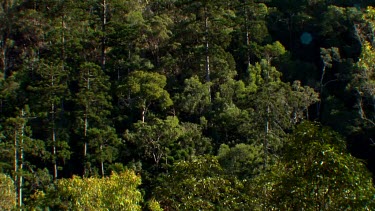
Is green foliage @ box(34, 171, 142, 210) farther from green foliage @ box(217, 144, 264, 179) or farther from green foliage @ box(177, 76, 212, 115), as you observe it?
green foliage @ box(177, 76, 212, 115)

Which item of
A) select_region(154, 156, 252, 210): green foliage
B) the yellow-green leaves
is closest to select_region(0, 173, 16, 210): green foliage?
the yellow-green leaves

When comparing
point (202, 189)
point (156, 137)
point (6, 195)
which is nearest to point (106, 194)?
point (6, 195)

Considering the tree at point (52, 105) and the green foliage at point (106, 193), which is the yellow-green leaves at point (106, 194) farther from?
the tree at point (52, 105)

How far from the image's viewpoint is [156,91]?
25.2 meters

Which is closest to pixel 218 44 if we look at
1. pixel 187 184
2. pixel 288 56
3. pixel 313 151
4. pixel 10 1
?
pixel 288 56

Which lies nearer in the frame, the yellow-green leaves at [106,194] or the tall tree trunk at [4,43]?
the yellow-green leaves at [106,194]

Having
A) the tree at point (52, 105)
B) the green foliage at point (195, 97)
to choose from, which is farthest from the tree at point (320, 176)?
the green foliage at point (195, 97)

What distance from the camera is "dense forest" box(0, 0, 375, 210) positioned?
22125 mm

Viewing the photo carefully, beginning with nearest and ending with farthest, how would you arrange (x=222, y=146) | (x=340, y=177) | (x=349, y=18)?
(x=340, y=177) < (x=222, y=146) < (x=349, y=18)

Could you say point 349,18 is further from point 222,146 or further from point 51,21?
point 51,21

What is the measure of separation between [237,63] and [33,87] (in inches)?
493

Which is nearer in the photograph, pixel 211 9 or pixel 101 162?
pixel 101 162

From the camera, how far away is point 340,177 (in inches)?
231

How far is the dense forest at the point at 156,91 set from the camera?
2212cm
